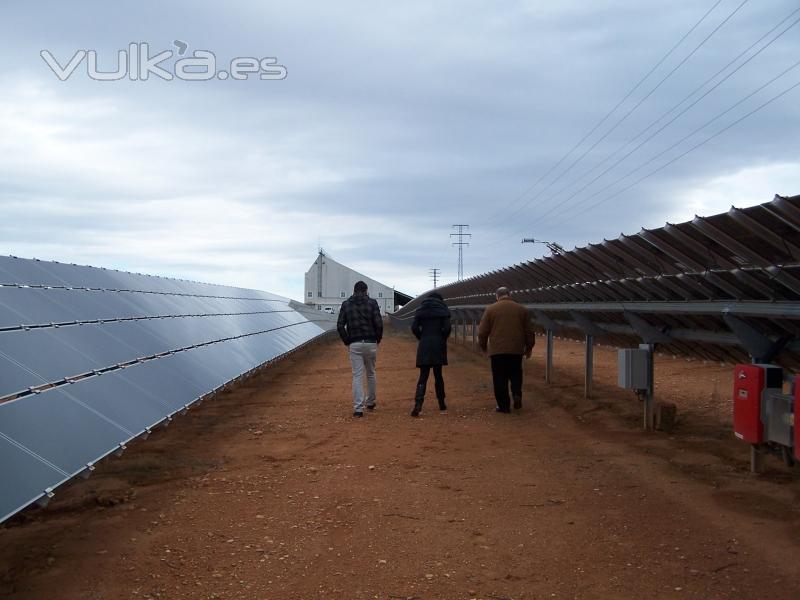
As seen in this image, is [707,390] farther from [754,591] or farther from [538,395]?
[754,591]

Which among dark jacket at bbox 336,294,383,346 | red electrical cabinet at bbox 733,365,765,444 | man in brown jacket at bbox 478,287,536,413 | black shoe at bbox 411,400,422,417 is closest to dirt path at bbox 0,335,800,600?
red electrical cabinet at bbox 733,365,765,444

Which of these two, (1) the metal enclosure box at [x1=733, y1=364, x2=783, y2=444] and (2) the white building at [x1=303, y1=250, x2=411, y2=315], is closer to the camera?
(1) the metal enclosure box at [x1=733, y1=364, x2=783, y2=444]

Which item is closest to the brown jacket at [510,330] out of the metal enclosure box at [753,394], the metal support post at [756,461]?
the metal support post at [756,461]

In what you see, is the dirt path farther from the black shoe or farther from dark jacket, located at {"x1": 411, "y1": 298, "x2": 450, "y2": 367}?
dark jacket, located at {"x1": 411, "y1": 298, "x2": 450, "y2": 367}

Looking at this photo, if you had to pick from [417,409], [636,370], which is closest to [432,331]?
[417,409]

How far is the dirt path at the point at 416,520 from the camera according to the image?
4.50 m

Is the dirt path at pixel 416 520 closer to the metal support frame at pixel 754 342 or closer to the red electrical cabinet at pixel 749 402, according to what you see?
the red electrical cabinet at pixel 749 402

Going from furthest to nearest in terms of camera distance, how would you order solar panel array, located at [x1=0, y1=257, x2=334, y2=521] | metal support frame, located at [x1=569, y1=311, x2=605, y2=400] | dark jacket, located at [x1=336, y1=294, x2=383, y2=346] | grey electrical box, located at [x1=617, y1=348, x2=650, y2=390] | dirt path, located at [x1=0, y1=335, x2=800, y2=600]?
metal support frame, located at [x1=569, y1=311, x2=605, y2=400] → dark jacket, located at [x1=336, y1=294, x2=383, y2=346] → grey electrical box, located at [x1=617, y1=348, x2=650, y2=390] → solar panel array, located at [x1=0, y1=257, x2=334, y2=521] → dirt path, located at [x1=0, y1=335, x2=800, y2=600]

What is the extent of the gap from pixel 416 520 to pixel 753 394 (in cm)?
304

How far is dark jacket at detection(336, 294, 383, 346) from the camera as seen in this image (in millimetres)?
11133

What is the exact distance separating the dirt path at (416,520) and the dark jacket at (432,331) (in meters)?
1.81

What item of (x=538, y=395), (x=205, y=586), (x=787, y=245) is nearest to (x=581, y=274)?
(x=538, y=395)

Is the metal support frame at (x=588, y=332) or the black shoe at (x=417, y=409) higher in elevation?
the metal support frame at (x=588, y=332)

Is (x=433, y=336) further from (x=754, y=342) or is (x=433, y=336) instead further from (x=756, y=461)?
(x=756, y=461)
